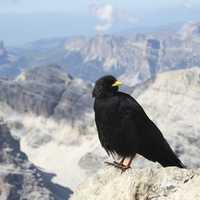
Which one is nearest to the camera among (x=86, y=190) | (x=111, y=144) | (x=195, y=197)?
(x=195, y=197)

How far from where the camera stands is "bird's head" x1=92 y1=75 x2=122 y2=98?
18.4m

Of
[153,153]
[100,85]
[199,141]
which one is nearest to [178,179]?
[153,153]

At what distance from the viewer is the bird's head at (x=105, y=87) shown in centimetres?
1845

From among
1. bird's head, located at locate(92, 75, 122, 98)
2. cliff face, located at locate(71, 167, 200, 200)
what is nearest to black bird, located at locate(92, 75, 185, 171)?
bird's head, located at locate(92, 75, 122, 98)

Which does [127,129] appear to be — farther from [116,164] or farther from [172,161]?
[172,161]

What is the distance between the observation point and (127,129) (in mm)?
18094

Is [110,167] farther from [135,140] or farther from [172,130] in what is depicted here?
[172,130]

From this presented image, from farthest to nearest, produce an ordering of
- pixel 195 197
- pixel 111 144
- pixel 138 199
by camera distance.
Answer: pixel 111 144 < pixel 138 199 < pixel 195 197

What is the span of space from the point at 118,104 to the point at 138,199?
3.46m

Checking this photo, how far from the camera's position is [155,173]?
15766mm

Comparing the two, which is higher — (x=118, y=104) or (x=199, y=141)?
(x=118, y=104)

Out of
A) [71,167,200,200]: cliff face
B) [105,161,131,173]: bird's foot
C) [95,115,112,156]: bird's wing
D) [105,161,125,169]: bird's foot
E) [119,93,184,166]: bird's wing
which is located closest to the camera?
[71,167,200,200]: cliff face

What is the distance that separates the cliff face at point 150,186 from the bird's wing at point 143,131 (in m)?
1.41

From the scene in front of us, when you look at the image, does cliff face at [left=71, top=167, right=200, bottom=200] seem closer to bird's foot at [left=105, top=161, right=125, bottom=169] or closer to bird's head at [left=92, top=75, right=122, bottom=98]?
bird's foot at [left=105, top=161, right=125, bottom=169]
